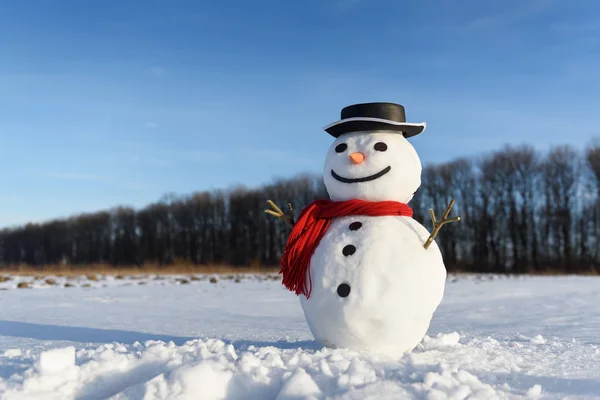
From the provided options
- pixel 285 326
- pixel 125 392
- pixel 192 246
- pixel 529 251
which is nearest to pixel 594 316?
pixel 285 326

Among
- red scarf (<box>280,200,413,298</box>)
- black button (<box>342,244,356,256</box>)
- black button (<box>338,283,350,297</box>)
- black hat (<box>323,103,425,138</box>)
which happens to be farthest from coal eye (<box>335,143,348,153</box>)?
black button (<box>338,283,350,297</box>)

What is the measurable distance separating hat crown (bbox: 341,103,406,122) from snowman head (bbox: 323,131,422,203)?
145 millimetres

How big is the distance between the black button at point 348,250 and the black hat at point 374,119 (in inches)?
44.7

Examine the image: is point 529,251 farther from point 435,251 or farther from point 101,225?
point 101,225

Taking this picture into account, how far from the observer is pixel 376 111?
5.00m

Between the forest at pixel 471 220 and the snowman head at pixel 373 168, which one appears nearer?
the snowman head at pixel 373 168

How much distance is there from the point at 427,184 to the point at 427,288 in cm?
2780

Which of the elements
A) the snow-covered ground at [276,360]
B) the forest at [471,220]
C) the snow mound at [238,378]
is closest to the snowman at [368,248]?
the snow-covered ground at [276,360]

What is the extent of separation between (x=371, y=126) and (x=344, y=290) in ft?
4.92

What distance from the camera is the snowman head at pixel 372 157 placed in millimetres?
4852

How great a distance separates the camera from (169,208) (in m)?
42.8

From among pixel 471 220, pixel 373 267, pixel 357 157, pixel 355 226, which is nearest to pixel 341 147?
pixel 357 157

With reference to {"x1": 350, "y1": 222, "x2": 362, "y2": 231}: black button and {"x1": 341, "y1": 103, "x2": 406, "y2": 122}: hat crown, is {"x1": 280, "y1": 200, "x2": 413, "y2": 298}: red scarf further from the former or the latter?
{"x1": 341, "y1": 103, "x2": 406, "y2": 122}: hat crown

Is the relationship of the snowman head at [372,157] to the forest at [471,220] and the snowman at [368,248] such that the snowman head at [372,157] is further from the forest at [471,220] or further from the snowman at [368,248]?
the forest at [471,220]
